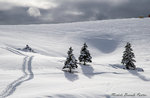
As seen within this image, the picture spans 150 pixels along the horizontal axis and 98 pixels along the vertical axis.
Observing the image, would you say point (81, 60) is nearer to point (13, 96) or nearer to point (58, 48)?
point (13, 96)

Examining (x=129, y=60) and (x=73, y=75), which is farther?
(x=129, y=60)

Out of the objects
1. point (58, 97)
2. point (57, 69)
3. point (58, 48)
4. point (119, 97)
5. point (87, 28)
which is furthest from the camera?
point (87, 28)

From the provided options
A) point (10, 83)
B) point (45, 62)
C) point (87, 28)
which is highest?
point (87, 28)

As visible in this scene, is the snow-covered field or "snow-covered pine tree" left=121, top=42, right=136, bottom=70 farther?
"snow-covered pine tree" left=121, top=42, right=136, bottom=70

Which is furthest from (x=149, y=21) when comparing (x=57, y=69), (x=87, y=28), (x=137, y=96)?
(x=137, y=96)

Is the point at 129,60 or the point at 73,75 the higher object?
the point at 129,60

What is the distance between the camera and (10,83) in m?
23.2

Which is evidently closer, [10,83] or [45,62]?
[10,83]

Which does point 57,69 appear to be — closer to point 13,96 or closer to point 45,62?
point 45,62

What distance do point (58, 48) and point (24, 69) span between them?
142 feet

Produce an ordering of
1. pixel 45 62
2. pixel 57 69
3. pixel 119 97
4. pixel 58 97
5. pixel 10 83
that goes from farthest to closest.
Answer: pixel 45 62
pixel 57 69
pixel 10 83
pixel 119 97
pixel 58 97

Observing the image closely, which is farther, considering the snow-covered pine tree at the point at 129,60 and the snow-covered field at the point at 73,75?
the snow-covered pine tree at the point at 129,60

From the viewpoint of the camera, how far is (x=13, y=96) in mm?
18469

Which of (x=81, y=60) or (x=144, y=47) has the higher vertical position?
(x=144, y=47)
